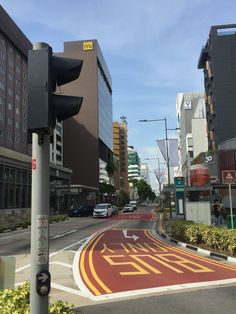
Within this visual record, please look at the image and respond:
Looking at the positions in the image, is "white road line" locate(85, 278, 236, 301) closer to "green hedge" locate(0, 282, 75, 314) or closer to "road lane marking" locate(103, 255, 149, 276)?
"road lane marking" locate(103, 255, 149, 276)

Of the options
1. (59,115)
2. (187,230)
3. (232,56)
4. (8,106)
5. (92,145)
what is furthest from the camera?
(92,145)

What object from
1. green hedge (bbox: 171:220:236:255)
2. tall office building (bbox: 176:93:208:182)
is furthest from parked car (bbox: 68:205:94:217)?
tall office building (bbox: 176:93:208:182)

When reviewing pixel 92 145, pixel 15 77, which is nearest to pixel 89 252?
pixel 15 77

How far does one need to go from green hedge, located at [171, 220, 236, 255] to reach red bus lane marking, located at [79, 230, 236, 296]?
3.86 ft

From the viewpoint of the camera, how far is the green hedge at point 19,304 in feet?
18.3

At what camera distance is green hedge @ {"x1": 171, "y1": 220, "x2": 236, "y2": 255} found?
16.2 metres

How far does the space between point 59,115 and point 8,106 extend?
77.9 m

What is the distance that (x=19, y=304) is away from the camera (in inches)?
231

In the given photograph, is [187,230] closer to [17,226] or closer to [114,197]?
[17,226]

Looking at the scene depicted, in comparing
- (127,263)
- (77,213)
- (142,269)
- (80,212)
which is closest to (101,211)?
(77,213)

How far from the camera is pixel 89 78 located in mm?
120875

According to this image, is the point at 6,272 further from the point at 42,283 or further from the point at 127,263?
the point at 127,263

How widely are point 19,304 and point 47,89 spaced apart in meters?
2.95

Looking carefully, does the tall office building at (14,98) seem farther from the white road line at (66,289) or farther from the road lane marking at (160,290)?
the road lane marking at (160,290)
